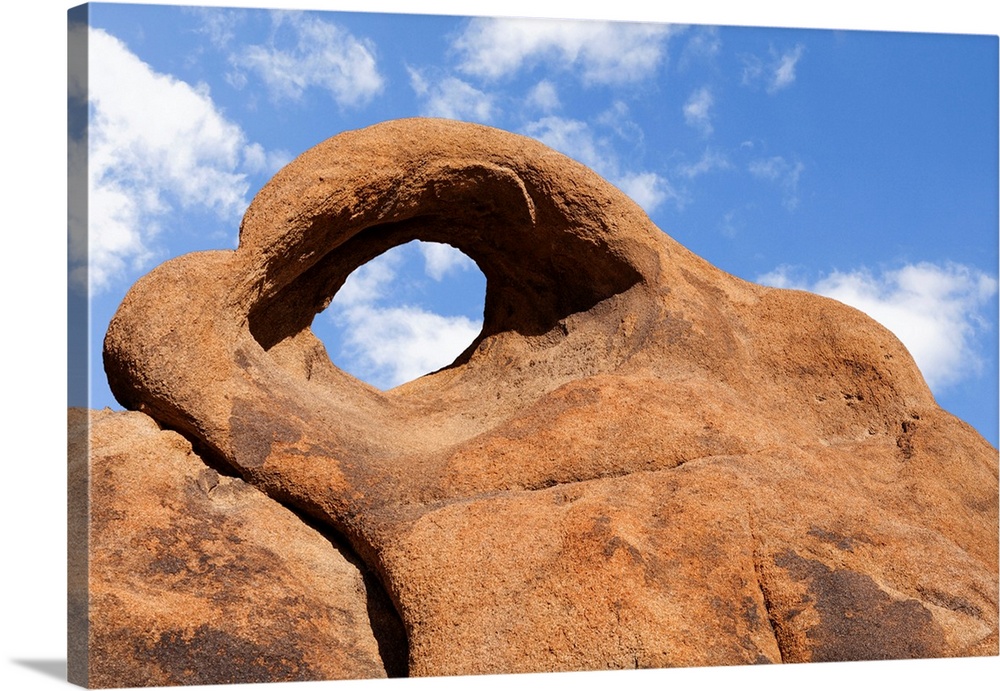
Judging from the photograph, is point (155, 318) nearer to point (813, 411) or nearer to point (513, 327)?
point (513, 327)

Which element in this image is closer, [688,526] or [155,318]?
[688,526]

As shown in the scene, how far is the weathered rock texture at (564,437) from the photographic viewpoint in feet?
20.1

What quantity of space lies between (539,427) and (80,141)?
277cm

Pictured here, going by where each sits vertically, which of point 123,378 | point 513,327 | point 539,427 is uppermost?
point 513,327

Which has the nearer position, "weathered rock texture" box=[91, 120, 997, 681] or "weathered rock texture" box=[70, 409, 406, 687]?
"weathered rock texture" box=[70, 409, 406, 687]

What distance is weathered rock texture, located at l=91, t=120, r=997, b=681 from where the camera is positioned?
611 cm

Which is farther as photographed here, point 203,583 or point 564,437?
point 564,437

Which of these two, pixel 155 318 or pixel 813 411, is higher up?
pixel 155 318

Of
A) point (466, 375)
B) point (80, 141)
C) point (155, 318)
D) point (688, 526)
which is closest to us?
point (80, 141)

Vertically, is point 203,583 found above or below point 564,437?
below

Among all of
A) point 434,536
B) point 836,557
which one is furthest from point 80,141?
point 836,557

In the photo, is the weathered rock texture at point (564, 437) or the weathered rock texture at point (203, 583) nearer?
the weathered rock texture at point (203, 583)

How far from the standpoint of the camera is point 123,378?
686cm

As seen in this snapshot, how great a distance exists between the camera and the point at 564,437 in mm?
6844
